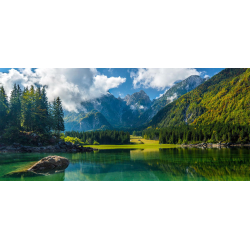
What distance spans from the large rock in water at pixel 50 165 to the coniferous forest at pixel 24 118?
3600cm

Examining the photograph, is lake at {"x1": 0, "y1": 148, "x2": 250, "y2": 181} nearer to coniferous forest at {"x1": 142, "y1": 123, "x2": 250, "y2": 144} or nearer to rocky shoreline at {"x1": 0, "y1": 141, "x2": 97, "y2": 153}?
rocky shoreline at {"x1": 0, "y1": 141, "x2": 97, "y2": 153}

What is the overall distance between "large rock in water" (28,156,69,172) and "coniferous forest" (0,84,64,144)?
36.0 m

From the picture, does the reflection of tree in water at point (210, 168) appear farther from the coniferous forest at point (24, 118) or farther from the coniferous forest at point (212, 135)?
the coniferous forest at point (212, 135)

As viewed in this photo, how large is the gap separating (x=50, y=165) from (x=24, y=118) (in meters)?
45.0

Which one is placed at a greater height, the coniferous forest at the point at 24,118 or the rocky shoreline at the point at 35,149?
the coniferous forest at the point at 24,118

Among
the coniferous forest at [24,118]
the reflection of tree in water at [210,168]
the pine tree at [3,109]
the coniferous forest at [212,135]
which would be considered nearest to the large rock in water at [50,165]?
the reflection of tree in water at [210,168]

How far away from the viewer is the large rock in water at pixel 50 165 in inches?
798

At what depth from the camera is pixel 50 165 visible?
21422 mm

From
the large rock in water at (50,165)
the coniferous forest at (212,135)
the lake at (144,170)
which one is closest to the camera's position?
the lake at (144,170)

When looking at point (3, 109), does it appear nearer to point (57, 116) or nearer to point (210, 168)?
point (57, 116)

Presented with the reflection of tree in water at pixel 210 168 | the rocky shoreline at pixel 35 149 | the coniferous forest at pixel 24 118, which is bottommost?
the reflection of tree in water at pixel 210 168
